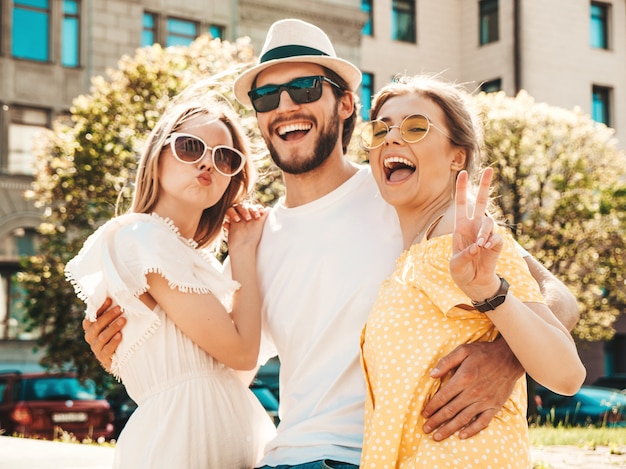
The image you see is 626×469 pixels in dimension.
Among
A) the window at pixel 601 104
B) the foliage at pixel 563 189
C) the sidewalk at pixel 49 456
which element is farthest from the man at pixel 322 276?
the window at pixel 601 104

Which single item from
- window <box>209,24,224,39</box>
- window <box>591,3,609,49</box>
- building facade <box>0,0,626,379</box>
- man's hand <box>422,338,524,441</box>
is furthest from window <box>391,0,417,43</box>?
man's hand <box>422,338,524,441</box>

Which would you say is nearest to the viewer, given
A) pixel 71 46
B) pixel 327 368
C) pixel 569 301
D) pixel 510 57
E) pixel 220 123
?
pixel 569 301

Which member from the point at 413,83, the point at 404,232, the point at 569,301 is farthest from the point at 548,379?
the point at 413,83

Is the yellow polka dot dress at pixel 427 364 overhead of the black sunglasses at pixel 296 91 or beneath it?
beneath

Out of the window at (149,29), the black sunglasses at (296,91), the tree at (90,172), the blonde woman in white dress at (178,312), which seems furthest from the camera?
the window at (149,29)

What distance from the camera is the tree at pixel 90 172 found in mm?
15555

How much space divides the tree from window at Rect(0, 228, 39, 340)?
9.44m

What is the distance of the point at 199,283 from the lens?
3.66m

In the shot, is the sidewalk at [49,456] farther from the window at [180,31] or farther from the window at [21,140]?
the window at [180,31]

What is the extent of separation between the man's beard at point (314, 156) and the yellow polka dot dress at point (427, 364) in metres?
1.12

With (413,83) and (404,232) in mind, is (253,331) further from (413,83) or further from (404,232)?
(413,83)

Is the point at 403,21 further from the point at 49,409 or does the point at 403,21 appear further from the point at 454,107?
the point at 454,107

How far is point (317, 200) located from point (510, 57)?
31.7 m

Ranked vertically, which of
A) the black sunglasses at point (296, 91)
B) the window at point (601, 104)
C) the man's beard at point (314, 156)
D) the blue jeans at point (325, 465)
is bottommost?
Result: the blue jeans at point (325, 465)
